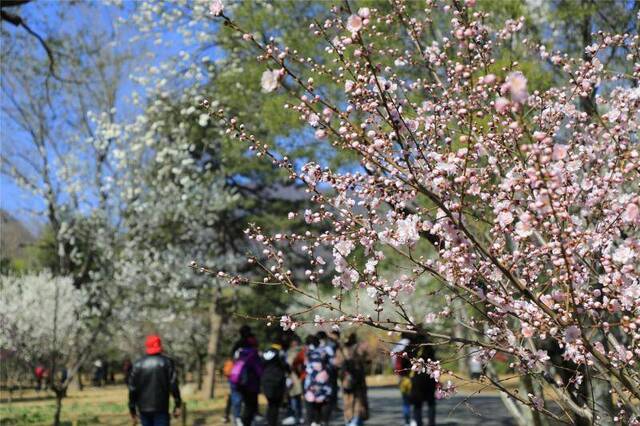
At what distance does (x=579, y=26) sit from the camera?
9.27 meters

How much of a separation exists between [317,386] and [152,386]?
10.3ft

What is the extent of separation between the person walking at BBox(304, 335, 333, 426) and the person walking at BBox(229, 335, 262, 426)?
33.2 inches

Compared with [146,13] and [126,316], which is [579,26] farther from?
[126,316]

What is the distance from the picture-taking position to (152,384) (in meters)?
8.41

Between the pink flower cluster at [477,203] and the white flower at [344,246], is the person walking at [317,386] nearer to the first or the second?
the pink flower cluster at [477,203]

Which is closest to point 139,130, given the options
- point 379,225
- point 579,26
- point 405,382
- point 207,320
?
point 405,382

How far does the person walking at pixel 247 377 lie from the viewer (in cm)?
1032

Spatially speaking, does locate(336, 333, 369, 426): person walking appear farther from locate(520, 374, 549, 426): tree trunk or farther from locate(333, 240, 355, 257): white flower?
locate(333, 240, 355, 257): white flower

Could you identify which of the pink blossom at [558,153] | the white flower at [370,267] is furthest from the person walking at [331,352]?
the pink blossom at [558,153]

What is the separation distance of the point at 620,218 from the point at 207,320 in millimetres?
34259

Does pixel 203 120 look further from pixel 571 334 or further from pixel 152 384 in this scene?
pixel 571 334

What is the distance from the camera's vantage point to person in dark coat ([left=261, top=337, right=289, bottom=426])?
1052cm

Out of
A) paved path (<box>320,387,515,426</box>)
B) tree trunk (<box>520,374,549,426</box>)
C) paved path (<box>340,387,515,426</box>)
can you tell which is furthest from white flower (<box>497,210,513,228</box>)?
paved path (<box>320,387,515,426</box>)

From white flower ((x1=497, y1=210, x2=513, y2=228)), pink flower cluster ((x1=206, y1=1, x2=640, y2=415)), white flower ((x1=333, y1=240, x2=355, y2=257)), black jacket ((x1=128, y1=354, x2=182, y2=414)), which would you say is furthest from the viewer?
black jacket ((x1=128, y1=354, x2=182, y2=414))
